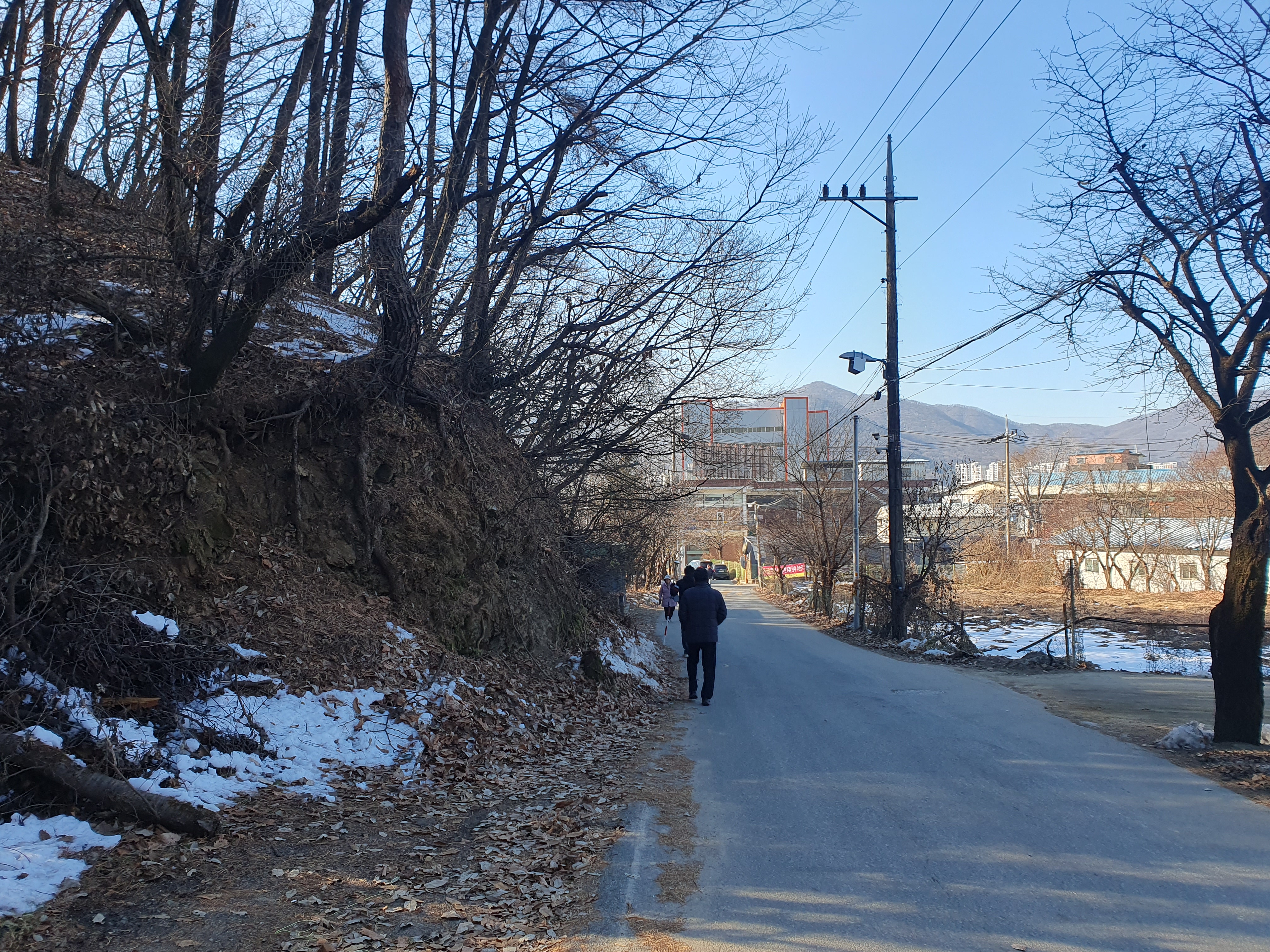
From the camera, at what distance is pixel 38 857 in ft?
14.5

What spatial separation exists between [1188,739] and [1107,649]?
1316 cm

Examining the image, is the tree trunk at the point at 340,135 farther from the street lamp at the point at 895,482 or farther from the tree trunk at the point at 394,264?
the street lamp at the point at 895,482

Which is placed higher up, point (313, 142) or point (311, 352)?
point (313, 142)

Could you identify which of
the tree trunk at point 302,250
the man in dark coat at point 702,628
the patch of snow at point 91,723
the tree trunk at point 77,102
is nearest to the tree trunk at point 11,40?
the tree trunk at point 77,102

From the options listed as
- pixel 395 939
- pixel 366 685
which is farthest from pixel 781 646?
pixel 395 939

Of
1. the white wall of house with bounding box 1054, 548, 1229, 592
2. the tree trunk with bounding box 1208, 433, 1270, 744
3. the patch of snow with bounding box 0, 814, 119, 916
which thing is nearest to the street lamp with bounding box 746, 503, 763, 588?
the white wall of house with bounding box 1054, 548, 1229, 592

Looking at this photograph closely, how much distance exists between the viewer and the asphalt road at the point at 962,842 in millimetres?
4262

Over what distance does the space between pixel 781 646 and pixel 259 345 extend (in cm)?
1447

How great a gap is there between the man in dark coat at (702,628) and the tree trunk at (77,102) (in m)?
8.69

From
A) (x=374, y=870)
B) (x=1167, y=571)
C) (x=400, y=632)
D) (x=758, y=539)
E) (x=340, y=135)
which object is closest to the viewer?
(x=374, y=870)

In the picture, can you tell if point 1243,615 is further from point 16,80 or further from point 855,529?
point 855,529

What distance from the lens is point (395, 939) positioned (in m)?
4.16

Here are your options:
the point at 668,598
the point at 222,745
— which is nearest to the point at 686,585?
the point at 222,745

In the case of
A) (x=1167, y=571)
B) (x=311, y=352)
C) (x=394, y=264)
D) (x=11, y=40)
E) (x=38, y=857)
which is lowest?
(x=1167, y=571)
